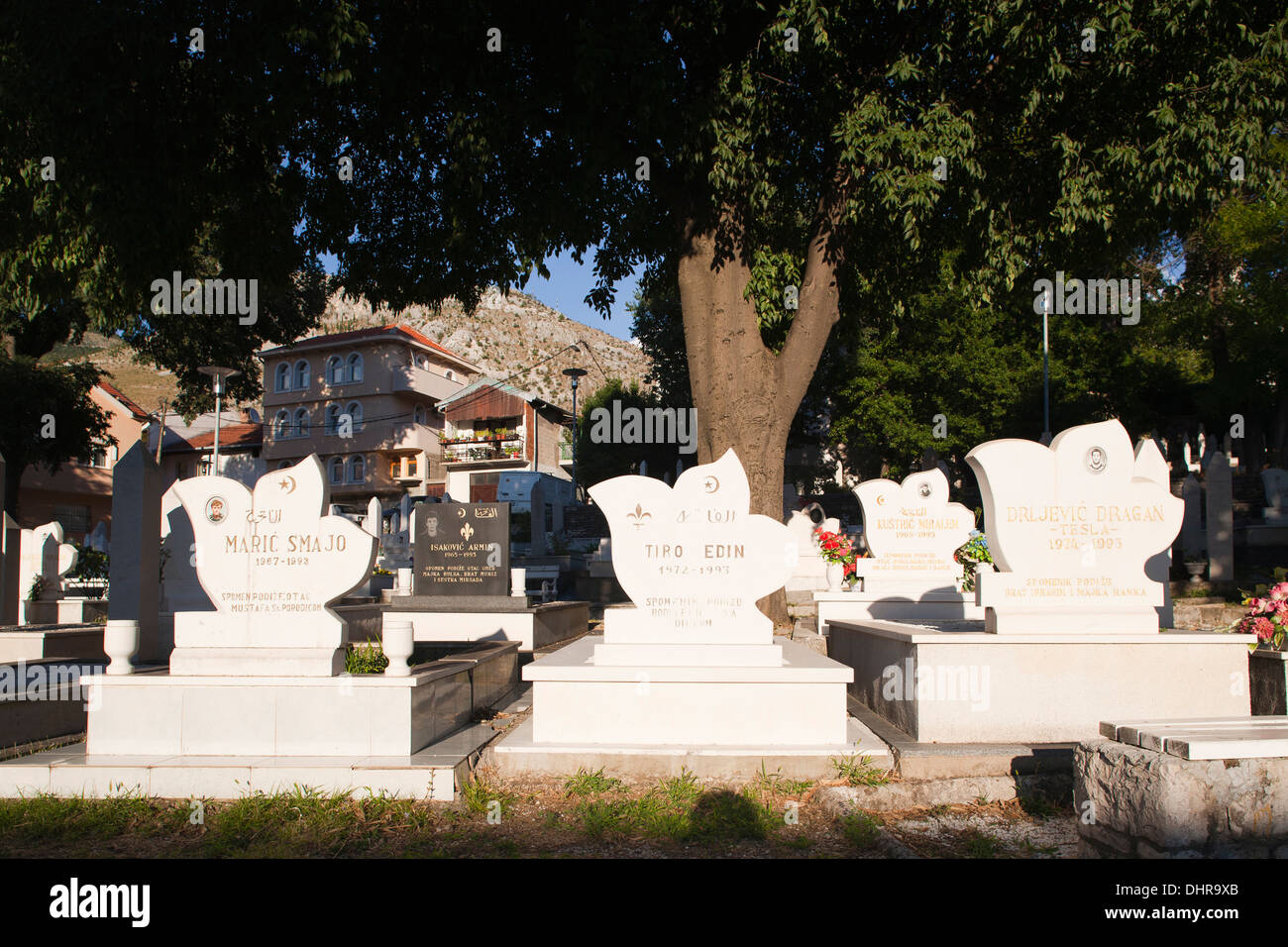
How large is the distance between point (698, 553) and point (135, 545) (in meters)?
6.71

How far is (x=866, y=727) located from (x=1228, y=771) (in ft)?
11.5

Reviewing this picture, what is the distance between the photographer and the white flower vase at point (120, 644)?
21.0 feet

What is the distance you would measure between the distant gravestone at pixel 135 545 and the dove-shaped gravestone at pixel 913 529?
30.5 feet

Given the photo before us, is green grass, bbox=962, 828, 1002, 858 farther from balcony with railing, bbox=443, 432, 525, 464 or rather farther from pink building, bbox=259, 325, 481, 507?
balcony with railing, bbox=443, 432, 525, 464

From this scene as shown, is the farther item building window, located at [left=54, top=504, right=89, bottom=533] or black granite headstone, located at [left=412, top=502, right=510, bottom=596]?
building window, located at [left=54, top=504, right=89, bottom=533]

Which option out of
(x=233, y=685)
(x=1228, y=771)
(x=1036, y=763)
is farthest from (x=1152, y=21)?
(x=233, y=685)

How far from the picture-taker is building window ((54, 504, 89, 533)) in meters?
34.7

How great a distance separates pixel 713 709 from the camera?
21.6ft

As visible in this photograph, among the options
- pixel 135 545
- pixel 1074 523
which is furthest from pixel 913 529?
pixel 135 545

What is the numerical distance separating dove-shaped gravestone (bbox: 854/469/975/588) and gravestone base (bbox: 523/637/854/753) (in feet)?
20.3

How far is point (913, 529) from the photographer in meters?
12.3

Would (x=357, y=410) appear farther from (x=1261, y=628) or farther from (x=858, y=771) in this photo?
(x=1261, y=628)

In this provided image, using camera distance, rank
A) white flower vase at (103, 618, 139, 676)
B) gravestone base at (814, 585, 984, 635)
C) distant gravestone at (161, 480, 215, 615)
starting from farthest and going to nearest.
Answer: distant gravestone at (161, 480, 215, 615) → gravestone base at (814, 585, 984, 635) → white flower vase at (103, 618, 139, 676)

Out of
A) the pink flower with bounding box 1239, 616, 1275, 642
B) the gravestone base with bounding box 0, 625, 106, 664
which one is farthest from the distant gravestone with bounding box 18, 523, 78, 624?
the pink flower with bounding box 1239, 616, 1275, 642
